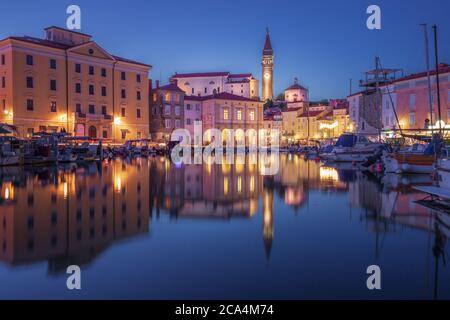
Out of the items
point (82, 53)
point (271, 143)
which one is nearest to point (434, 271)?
point (82, 53)

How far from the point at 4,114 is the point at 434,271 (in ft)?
157

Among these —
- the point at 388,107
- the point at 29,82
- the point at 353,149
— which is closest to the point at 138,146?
the point at 29,82

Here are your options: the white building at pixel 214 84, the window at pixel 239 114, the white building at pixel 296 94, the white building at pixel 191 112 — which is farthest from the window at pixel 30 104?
the white building at pixel 296 94

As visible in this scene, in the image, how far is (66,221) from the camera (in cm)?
1024

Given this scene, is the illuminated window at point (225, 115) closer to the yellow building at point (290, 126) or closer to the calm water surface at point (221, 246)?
the yellow building at point (290, 126)

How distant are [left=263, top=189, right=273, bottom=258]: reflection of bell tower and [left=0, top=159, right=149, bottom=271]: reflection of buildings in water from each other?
2724 millimetres

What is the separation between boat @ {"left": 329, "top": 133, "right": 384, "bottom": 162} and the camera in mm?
38406

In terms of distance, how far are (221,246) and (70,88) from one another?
48.1m

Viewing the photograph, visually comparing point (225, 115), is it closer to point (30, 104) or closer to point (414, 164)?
point (30, 104)

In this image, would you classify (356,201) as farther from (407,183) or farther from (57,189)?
(57,189)

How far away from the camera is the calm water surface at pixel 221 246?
19.1ft

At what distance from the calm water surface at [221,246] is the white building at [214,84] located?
94986 mm
